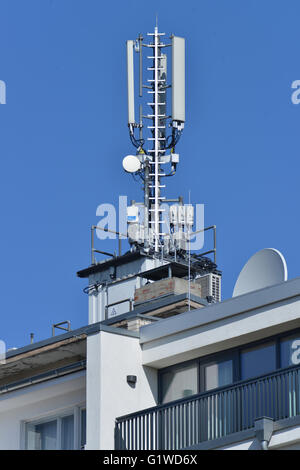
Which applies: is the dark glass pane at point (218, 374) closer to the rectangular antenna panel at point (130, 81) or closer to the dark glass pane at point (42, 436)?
the dark glass pane at point (42, 436)

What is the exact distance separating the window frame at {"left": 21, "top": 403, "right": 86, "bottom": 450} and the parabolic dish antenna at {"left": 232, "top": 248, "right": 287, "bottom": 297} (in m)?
4.39

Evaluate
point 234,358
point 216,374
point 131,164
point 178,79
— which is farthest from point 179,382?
point 178,79

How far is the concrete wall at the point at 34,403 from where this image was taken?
34062mm

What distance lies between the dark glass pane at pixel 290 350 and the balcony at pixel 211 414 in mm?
1071

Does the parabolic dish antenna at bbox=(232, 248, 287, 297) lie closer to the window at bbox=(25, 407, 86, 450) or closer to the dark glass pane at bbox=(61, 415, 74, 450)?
the window at bbox=(25, 407, 86, 450)

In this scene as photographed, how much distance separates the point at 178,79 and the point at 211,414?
33574 mm

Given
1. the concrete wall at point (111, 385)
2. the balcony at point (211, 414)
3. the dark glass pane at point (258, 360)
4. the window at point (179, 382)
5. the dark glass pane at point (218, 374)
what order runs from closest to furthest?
the balcony at point (211, 414) → the dark glass pane at point (258, 360) → the concrete wall at point (111, 385) → the dark glass pane at point (218, 374) → the window at point (179, 382)

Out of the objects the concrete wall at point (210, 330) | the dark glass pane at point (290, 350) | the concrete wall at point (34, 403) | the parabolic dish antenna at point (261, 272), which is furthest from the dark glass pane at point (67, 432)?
the dark glass pane at point (290, 350)

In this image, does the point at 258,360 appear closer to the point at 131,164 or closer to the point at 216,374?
the point at 216,374

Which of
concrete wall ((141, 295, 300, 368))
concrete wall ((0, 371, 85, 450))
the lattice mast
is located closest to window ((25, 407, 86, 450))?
concrete wall ((0, 371, 85, 450))

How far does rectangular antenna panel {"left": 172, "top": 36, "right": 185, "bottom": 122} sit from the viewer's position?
2467 inches

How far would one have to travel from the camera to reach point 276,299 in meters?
30.5

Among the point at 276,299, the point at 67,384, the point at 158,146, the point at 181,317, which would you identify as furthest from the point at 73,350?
the point at 158,146

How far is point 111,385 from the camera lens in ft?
105
